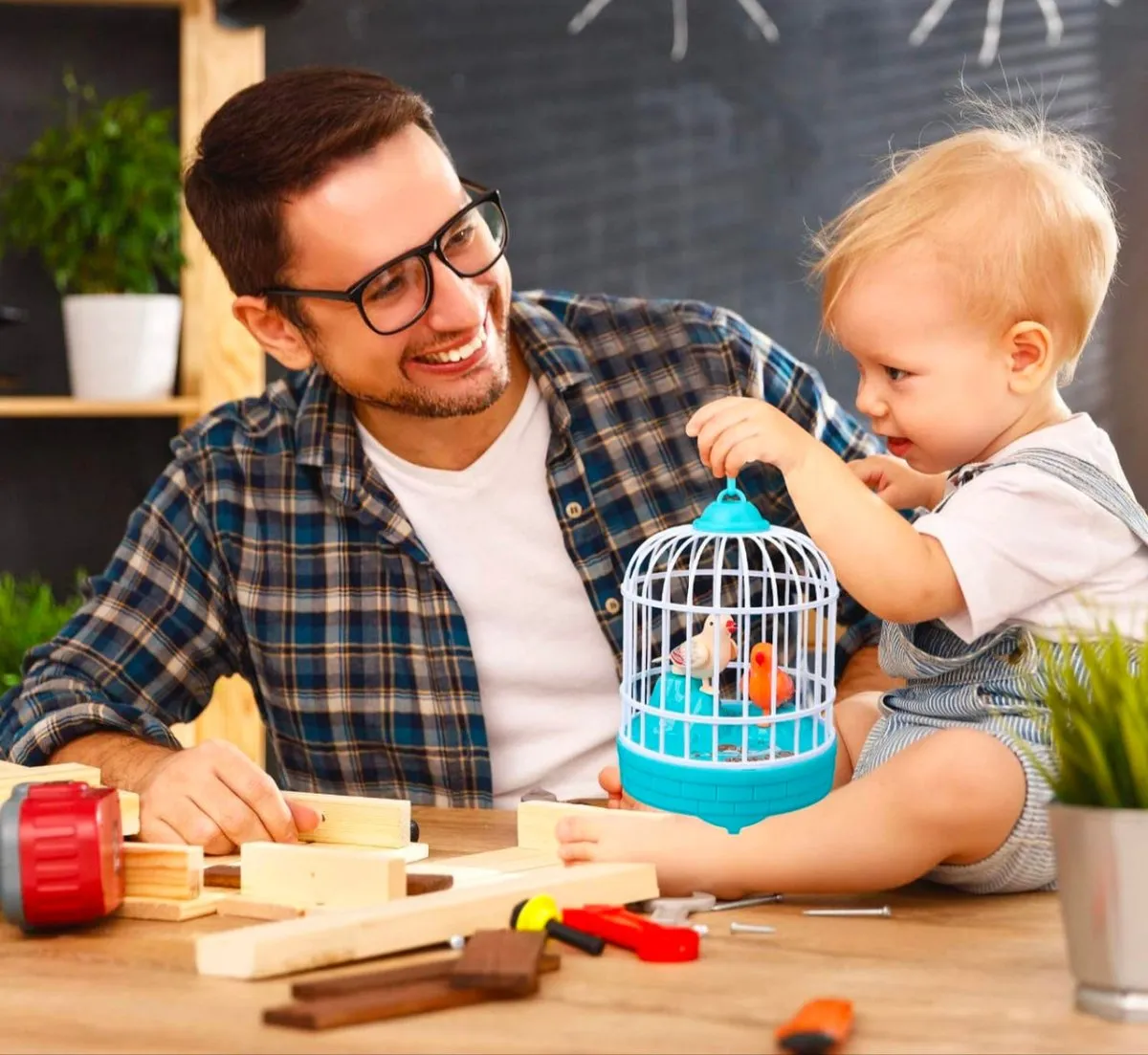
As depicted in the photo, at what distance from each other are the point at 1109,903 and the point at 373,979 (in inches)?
16.6

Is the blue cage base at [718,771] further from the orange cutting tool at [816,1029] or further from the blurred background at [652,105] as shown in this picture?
the blurred background at [652,105]

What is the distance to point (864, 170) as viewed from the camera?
124 inches

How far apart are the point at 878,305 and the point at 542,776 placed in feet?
2.66

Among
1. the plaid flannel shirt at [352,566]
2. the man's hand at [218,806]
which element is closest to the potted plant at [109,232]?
the plaid flannel shirt at [352,566]

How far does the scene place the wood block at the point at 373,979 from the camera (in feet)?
2.81

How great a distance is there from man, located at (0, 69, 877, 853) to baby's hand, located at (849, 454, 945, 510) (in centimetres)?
32

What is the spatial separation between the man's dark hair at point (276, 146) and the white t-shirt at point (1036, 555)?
2.96ft

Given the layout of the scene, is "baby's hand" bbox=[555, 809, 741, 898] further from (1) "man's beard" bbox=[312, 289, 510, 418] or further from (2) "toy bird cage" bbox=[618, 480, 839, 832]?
(1) "man's beard" bbox=[312, 289, 510, 418]

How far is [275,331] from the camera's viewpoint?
197cm

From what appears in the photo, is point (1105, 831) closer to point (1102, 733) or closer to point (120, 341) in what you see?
point (1102, 733)

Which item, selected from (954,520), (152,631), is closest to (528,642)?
(152,631)

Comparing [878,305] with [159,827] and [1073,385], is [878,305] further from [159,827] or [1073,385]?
[1073,385]

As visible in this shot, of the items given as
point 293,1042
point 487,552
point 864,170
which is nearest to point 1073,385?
point 864,170

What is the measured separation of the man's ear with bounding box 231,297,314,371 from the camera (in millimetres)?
1937
